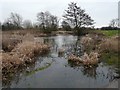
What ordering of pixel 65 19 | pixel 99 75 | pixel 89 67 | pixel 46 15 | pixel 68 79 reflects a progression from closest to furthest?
pixel 68 79
pixel 99 75
pixel 89 67
pixel 65 19
pixel 46 15

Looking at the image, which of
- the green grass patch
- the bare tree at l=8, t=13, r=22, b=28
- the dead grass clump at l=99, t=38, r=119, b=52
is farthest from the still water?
the bare tree at l=8, t=13, r=22, b=28

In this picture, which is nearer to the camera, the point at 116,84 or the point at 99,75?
the point at 116,84

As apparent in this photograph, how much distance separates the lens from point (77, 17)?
4400cm

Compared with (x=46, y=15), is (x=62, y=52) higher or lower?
lower

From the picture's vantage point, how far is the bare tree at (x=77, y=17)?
141 ft

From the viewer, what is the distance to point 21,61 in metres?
11.8

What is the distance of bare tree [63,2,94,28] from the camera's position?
43.1m

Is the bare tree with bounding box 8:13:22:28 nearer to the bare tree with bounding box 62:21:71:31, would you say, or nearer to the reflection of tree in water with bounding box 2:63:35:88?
the bare tree with bounding box 62:21:71:31

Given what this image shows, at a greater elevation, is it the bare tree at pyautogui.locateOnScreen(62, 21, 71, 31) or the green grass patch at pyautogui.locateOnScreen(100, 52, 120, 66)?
the bare tree at pyautogui.locateOnScreen(62, 21, 71, 31)

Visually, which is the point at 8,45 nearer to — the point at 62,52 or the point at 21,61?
the point at 62,52

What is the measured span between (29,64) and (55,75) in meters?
2.71

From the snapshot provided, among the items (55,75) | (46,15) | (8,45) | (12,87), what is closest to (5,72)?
(12,87)

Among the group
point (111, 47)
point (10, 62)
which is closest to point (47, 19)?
point (111, 47)

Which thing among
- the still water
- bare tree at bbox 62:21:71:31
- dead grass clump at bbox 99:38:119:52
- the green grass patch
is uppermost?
bare tree at bbox 62:21:71:31
